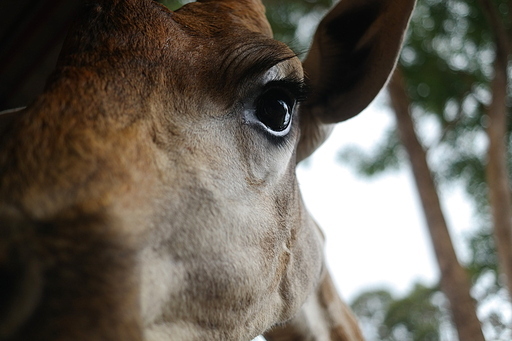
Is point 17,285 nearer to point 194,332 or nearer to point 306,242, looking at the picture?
point 194,332

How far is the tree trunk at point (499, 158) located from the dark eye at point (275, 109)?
4313mm

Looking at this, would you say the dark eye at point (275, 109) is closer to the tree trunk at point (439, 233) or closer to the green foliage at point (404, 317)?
the tree trunk at point (439, 233)

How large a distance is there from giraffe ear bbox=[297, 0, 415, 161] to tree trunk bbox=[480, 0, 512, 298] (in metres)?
3.77

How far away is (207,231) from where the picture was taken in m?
1.40

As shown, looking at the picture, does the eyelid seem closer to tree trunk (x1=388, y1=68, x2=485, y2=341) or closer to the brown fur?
the brown fur

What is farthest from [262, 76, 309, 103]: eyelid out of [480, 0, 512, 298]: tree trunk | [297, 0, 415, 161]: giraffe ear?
[480, 0, 512, 298]: tree trunk

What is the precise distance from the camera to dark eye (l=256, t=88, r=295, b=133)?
176cm

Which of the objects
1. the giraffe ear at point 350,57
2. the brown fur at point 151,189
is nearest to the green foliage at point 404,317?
the giraffe ear at point 350,57

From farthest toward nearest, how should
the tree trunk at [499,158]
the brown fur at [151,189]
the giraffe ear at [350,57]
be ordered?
the tree trunk at [499,158] < the giraffe ear at [350,57] < the brown fur at [151,189]

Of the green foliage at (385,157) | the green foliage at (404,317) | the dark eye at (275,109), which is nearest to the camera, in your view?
the dark eye at (275,109)

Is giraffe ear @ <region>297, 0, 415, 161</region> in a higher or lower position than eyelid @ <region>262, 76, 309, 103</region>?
higher

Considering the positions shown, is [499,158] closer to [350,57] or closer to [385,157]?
[385,157]

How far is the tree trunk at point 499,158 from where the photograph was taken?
205 inches

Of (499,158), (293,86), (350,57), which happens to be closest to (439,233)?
(499,158)
